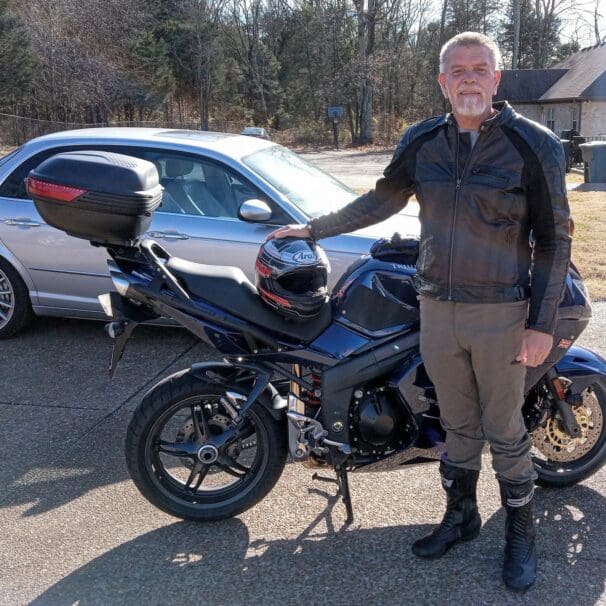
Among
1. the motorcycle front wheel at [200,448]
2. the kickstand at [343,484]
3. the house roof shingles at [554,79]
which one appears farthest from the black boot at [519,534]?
the house roof shingles at [554,79]

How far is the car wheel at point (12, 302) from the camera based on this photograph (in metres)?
5.99

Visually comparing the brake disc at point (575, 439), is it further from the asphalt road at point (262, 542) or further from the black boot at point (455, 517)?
the black boot at point (455, 517)

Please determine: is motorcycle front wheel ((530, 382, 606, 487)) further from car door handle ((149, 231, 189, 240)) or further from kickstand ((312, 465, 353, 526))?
car door handle ((149, 231, 189, 240))

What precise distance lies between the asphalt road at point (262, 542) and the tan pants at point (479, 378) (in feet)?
1.47

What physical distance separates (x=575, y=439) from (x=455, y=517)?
757mm

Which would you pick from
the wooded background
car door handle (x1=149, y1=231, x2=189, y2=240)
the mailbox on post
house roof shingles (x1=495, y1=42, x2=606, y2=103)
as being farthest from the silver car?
the mailbox on post

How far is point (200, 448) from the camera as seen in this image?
333 centimetres

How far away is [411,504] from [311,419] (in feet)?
2.52

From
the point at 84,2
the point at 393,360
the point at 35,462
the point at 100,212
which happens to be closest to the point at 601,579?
the point at 393,360

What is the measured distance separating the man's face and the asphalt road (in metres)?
1.82

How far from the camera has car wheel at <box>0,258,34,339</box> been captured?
5988 millimetres

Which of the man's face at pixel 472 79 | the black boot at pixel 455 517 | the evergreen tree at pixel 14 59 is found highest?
the evergreen tree at pixel 14 59

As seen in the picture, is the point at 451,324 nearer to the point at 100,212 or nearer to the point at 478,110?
the point at 478,110

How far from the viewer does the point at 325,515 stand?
3500 millimetres
